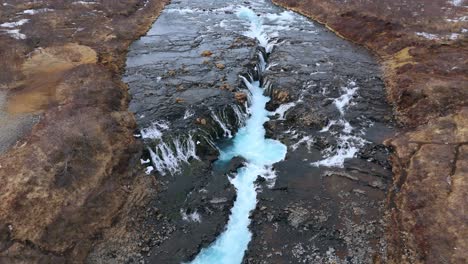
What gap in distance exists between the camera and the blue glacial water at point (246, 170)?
21.1 meters

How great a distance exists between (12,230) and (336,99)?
2588 centimetres

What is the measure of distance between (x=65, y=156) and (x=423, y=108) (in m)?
27.1

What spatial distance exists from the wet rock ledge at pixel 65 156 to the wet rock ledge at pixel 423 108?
1574 cm

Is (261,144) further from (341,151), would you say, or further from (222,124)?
(341,151)

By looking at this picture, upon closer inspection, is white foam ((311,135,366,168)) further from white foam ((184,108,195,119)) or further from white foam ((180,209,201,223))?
white foam ((184,108,195,119))

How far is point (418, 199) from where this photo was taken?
2281 cm

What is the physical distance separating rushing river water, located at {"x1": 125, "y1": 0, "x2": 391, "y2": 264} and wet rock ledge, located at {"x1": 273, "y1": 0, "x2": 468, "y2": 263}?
154cm

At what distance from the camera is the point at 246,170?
26.9m

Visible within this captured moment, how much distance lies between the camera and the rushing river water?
2159 centimetres

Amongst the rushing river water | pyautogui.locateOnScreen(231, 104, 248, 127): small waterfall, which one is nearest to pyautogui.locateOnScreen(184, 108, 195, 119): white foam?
the rushing river water

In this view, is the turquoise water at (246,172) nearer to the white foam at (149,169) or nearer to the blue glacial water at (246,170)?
the blue glacial water at (246,170)

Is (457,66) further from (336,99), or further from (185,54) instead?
(185,54)

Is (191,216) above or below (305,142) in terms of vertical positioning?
below

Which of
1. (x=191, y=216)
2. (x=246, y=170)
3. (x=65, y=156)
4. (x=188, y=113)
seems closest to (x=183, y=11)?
(x=188, y=113)
